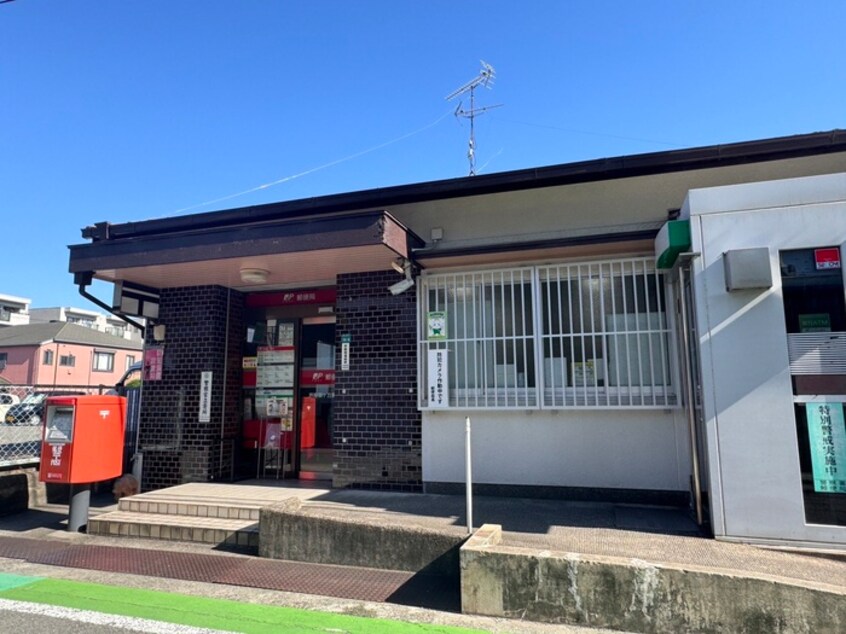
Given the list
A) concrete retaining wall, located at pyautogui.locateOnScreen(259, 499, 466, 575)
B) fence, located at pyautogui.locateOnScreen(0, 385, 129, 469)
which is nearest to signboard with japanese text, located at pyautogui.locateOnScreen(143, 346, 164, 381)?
fence, located at pyautogui.locateOnScreen(0, 385, 129, 469)

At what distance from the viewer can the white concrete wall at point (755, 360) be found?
4.50 meters

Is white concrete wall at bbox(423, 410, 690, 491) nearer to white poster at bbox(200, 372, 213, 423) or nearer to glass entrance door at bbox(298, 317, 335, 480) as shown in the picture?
glass entrance door at bbox(298, 317, 335, 480)

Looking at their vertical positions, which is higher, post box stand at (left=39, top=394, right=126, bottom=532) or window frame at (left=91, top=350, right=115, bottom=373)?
window frame at (left=91, top=350, right=115, bottom=373)

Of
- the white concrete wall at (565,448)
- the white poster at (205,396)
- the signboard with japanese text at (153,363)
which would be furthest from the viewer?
the signboard with japanese text at (153,363)

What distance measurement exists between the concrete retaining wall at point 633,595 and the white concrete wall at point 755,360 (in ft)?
3.63

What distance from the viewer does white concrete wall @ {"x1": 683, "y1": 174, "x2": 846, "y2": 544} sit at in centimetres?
450

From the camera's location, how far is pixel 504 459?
261 inches

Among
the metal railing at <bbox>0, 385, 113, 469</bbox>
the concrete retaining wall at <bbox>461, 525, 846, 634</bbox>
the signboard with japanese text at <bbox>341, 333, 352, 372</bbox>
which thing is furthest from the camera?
the metal railing at <bbox>0, 385, 113, 469</bbox>

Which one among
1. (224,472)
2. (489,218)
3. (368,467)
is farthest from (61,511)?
(489,218)

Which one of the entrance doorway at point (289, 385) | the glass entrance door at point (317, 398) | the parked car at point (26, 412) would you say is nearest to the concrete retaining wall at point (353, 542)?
the glass entrance door at point (317, 398)

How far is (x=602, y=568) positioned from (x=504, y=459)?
2779mm

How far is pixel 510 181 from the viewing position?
6.79 metres

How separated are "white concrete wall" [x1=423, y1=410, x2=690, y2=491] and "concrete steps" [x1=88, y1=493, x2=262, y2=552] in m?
2.30

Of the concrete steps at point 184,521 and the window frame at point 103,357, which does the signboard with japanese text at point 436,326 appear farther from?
the window frame at point 103,357
